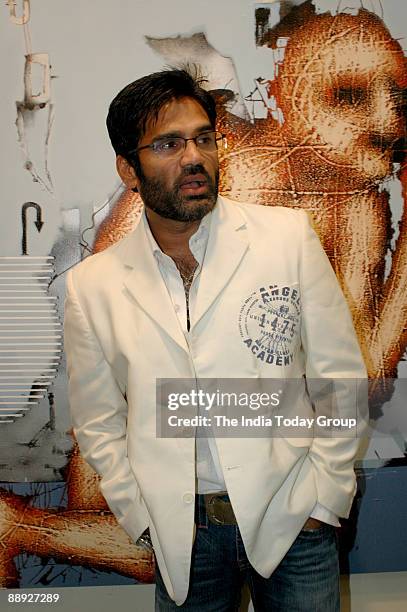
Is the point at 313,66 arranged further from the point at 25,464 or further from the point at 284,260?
the point at 25,464

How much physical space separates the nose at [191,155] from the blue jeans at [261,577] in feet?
2.20

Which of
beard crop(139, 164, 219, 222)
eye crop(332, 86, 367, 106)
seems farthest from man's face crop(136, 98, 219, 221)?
eye crop(332, 86, 367, 106)

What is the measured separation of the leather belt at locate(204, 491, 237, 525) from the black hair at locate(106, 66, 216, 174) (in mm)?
704

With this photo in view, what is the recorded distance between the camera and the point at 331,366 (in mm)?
1252

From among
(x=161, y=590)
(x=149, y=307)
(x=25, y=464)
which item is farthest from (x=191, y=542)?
(x=25, y=464)

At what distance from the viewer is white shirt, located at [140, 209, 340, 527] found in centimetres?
126

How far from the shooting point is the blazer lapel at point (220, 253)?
1266mm

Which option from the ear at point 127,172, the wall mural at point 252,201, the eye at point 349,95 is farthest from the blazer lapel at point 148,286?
the eye at point 349,95

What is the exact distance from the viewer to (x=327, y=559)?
4.16 ft

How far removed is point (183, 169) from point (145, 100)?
17 centimetres

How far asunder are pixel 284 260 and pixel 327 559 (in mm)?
598
